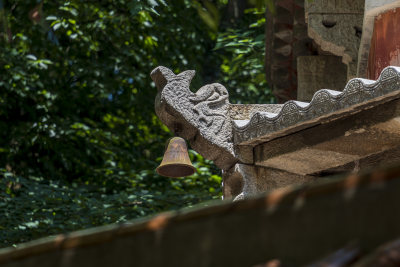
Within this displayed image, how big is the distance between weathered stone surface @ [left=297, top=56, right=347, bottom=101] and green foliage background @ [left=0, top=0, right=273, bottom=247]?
3.43 meters

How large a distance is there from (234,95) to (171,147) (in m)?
8.19

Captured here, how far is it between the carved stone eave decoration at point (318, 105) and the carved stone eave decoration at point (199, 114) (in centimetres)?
11

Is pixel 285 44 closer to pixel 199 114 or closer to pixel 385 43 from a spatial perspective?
pixel 199 114

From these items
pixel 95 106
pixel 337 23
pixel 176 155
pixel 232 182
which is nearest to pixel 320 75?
pixel 337 23

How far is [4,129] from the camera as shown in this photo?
12641mm

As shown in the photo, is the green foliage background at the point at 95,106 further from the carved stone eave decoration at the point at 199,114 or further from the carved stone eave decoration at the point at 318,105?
the carved stone eave decoration at the point at 318,105

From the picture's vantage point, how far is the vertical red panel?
19.0ft

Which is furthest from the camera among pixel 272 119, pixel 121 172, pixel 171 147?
pixel 121 172

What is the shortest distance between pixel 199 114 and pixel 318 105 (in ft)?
4.25

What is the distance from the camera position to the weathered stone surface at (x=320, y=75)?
304 inches

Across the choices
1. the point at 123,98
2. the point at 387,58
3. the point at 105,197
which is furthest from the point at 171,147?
the point at 123,98

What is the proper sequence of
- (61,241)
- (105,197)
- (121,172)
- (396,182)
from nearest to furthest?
(396,182)
(61,241)
(105,197)
(121,172)

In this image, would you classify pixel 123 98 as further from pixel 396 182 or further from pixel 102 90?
pixel 396 182

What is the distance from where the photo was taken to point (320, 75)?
7766 millimetres
